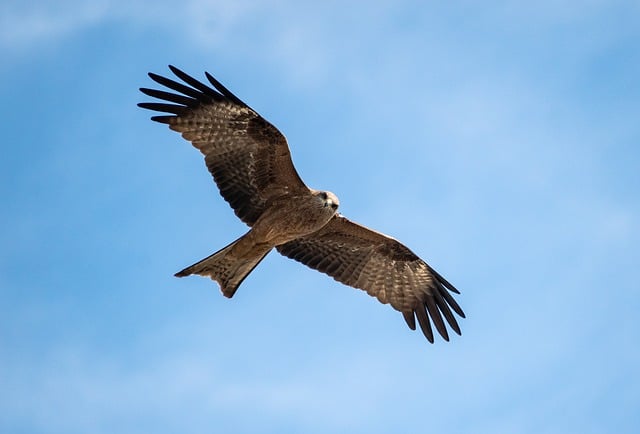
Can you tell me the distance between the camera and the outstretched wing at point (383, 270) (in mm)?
15133

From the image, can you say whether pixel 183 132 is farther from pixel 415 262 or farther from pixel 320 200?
pixel 415 262

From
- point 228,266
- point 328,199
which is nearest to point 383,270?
point 328,199

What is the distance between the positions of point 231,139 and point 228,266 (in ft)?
5.12

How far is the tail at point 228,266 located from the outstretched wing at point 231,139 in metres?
0.43

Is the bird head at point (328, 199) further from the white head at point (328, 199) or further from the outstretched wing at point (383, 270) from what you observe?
the outstretched wing at point (383, 270)

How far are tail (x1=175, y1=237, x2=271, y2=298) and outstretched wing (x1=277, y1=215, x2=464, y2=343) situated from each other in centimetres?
96

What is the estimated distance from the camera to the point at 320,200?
45.5ft

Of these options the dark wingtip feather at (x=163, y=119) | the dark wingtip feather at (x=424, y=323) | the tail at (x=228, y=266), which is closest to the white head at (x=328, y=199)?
the tail at (x=228, y=266)

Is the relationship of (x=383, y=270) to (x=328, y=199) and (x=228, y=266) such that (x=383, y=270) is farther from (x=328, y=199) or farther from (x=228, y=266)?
(x=228, y=266)

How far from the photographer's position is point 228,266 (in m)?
14.1

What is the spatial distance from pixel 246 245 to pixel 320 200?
107cm

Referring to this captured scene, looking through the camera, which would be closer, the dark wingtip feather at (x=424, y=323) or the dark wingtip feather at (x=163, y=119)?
the dark wingtip feather at (x=163, y=119)

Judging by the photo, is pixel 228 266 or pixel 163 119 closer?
pixel 163 119

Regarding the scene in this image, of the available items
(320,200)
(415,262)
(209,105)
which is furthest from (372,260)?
(209,105)
